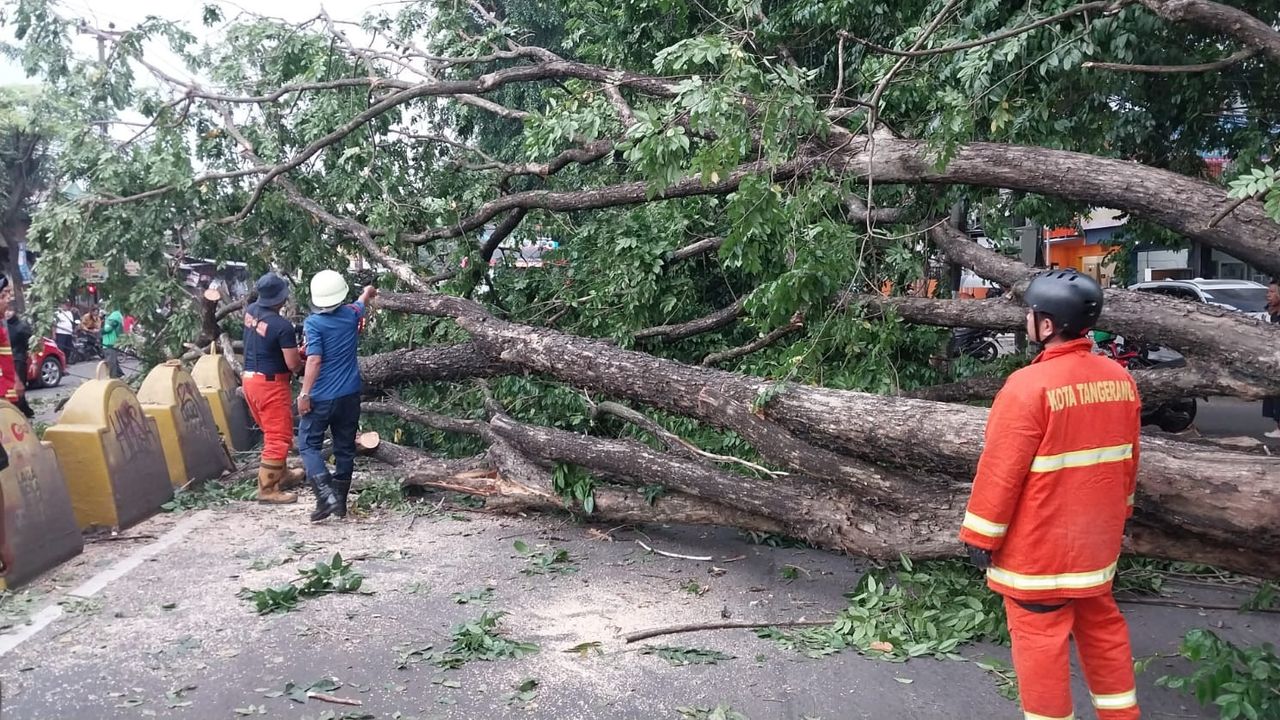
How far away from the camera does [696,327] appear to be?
22.5ft

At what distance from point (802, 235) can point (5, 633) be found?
4282 mm

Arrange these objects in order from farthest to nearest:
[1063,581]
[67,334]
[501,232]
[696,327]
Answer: [67,334] < [501,232] < [696,327] < [1063,581]

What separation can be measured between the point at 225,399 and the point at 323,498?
2.58m

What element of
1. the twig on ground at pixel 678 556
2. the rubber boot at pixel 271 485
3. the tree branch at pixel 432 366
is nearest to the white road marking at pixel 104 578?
the rubber boot at pixel 271 485

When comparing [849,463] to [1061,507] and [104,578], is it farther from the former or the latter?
[104,578]

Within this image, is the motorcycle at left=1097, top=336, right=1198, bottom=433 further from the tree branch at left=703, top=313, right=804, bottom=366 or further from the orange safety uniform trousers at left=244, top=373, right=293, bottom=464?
the orange safety uniform trousers at left=244, top=373, right=293, bottom=464

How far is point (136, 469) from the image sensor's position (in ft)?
19.3

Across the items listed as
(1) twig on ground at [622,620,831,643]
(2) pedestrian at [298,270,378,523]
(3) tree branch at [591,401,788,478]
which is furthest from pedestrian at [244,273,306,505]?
(1) twig on ground at [622,620,831,643]

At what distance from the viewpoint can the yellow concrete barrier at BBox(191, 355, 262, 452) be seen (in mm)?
7934

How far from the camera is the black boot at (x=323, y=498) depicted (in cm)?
604

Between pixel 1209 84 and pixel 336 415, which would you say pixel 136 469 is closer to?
pixel 336 415

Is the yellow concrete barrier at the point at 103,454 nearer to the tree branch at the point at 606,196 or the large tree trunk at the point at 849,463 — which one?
the large tree trunk at the point at 849,463

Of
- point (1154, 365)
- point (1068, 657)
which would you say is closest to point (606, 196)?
point (1068, 657)

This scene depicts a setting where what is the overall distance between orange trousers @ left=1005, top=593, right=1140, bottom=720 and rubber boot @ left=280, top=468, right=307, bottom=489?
526 cm
